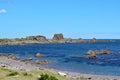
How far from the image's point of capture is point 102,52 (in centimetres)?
11800

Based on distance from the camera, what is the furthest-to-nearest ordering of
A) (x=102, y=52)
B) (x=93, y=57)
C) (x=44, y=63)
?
(x=102, y=52) → (x=93, y=57) → (x=44, y=63)

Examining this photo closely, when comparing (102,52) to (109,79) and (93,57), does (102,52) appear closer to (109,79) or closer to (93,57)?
(93,57)

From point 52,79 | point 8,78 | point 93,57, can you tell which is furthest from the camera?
point 93,57

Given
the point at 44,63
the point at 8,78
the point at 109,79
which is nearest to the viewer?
the point at 8,78

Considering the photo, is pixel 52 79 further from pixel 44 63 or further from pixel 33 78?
pixel 44 63

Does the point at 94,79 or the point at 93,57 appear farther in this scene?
the point at 93,57

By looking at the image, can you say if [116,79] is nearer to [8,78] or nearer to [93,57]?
[8,78]

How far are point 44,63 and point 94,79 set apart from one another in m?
31.5

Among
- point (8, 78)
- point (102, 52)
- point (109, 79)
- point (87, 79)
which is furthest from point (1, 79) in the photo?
point (102, 52)

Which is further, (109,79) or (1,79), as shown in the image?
(109,79)

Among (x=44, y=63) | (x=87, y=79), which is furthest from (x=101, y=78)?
(x=44, y=63)

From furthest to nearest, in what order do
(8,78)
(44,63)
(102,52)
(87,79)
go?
1. (102,52)
2. (44,63)
3. (87,79)
4. (8,78)

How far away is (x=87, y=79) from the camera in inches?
1737

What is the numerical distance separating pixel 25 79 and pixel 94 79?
19.7 meters
